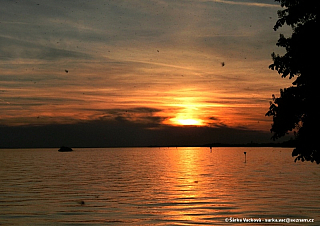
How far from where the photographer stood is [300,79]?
27.9 meters

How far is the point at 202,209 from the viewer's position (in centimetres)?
2825

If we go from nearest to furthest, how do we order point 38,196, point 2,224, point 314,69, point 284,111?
point 2,224
point 314,69
point 284,111
point 38,196

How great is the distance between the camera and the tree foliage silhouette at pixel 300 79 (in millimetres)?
26625

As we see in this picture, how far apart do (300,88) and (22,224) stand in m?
18.8

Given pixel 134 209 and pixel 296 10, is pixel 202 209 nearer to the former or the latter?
pixel 134 209

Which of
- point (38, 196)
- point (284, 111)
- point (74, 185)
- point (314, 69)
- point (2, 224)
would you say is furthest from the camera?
point (74, 185)

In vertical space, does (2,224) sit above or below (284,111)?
below

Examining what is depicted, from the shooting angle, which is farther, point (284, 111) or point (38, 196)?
point (38, 196)

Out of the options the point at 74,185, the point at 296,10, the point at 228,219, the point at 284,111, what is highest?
the point at 296,10

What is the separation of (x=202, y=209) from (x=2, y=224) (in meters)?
12.3

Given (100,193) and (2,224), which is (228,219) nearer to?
(2,224)

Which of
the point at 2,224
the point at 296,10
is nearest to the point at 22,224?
the point at 2,224

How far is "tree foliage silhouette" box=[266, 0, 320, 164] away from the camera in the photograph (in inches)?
1048

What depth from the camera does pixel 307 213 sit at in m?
26.7
